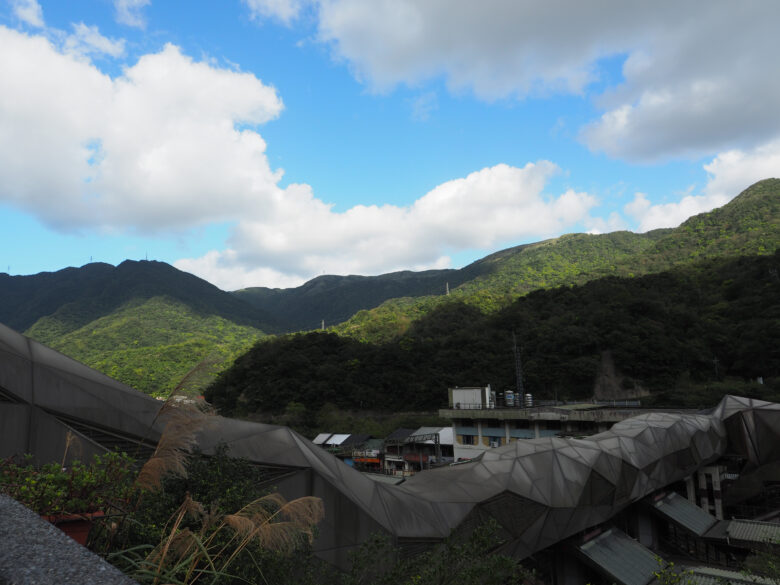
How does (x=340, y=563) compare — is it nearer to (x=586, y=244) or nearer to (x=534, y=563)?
(x=534, y=563)

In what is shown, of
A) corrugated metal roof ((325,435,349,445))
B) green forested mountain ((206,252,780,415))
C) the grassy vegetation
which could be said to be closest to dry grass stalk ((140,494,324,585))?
corrugated metal roof ((325,435,349,445))

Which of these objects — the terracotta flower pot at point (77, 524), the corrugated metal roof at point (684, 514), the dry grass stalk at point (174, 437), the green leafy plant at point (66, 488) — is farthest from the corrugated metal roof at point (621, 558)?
the terracotta flower pot at point (77, 524)

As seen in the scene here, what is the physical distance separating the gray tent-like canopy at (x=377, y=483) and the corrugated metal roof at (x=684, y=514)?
64.6 inches

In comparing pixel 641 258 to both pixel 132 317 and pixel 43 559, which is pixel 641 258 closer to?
pixel 43 559

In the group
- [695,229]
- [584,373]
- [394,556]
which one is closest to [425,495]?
[394,556]

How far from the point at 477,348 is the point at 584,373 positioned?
43.1 ft

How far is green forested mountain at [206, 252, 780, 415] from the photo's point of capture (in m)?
44.0

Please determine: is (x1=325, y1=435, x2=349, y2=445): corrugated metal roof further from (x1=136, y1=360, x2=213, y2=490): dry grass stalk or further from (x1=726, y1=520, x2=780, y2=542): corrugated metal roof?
(x1=136, y1=360, x2=213, y2=490): dry grass stalk

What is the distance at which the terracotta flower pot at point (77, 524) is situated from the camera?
13.6ft

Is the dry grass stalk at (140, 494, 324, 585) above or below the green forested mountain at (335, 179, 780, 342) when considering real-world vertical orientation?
below

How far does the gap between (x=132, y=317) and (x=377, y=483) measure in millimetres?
97055

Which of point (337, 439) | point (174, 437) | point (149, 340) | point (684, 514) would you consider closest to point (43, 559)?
point (174, 437)

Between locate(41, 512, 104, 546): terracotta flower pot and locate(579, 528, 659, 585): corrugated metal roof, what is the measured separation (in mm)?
17933

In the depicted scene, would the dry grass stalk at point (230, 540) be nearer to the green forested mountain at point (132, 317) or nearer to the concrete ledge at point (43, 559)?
the concrete ledge at point (43, 559)
